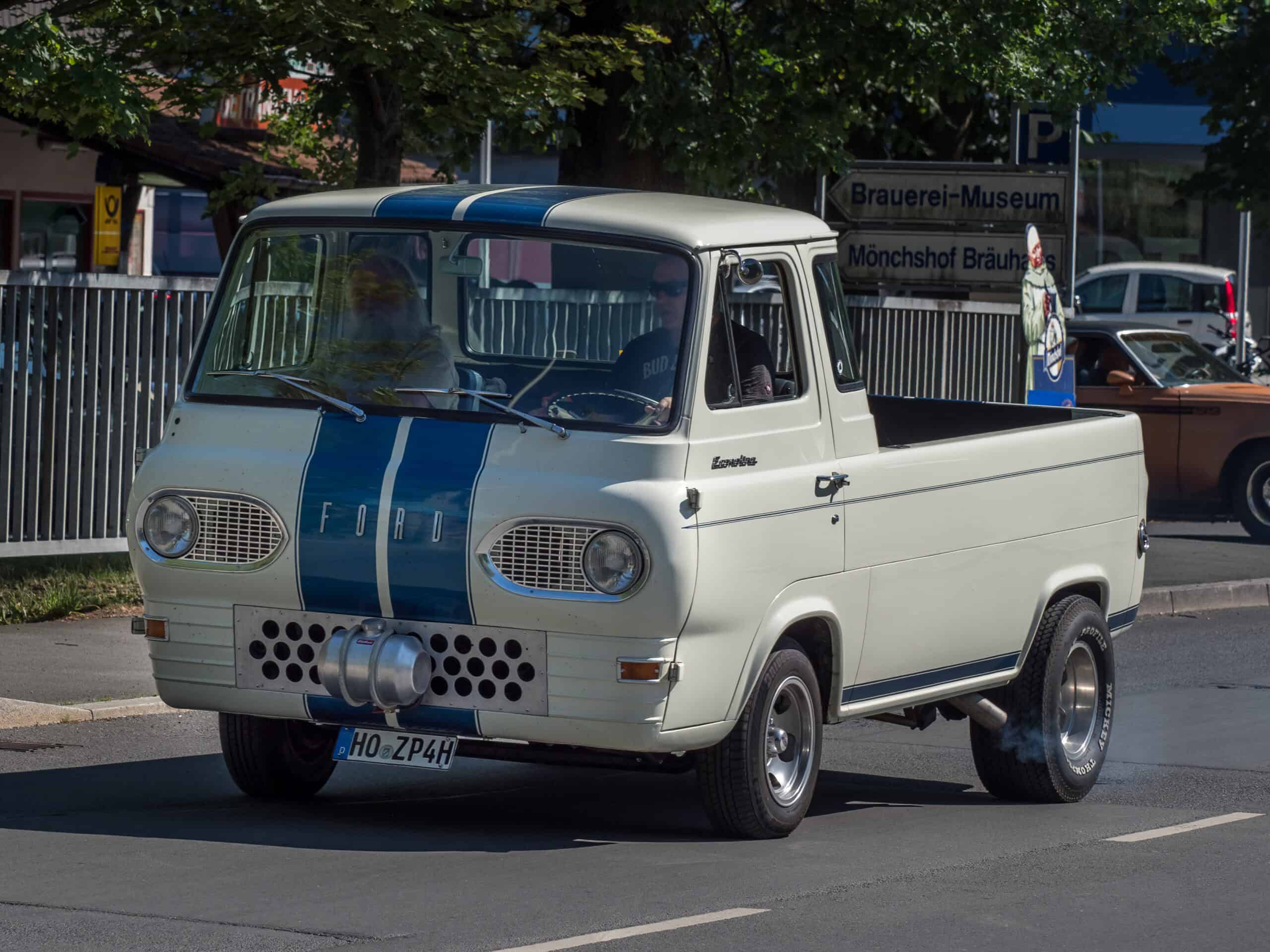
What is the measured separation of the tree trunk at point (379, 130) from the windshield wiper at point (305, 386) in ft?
21.4

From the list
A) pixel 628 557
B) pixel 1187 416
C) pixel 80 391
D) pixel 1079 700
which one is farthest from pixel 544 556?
pixel 1187 416

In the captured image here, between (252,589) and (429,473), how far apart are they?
72 cm

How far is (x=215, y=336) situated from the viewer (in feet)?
24.3

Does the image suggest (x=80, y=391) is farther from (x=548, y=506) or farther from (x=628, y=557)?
(x=628, y=557)

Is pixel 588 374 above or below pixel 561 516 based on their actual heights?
above

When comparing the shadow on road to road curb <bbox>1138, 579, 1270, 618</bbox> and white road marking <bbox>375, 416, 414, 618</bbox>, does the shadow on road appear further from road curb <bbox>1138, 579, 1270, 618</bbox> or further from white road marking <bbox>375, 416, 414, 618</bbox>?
road curb <bbox>1138, 579, 1270, 618</bbox>

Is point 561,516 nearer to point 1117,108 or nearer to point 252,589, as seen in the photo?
point 252,589

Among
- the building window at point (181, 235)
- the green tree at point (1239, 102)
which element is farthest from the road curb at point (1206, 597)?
the building window at point (181, 235)

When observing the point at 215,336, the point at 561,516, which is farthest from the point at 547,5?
the point at 561,516

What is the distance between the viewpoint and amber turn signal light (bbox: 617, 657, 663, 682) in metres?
6.56

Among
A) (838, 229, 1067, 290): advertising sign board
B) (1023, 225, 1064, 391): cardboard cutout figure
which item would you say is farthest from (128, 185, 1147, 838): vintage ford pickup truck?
(838, 229, 1067, 290): advertising sign board

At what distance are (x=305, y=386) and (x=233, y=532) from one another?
0.53 m

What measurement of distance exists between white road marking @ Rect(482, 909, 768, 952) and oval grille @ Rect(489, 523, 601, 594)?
1087 millimetres

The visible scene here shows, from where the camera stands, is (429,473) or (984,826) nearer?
(429,473)
